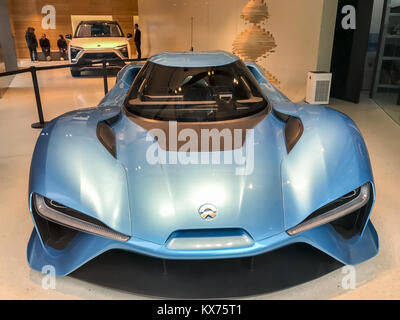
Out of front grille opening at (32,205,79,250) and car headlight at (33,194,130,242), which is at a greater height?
car headlight at (33,194,130,242)

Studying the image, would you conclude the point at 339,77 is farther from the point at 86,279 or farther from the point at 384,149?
the point at 86,279

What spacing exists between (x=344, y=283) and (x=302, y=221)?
1.51 feet

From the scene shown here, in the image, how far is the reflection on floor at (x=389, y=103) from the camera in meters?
5.00

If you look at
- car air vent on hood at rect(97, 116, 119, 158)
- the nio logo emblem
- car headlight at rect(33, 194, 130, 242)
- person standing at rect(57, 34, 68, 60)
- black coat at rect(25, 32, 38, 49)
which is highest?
car air vent on hood at rect(97, 116, 119, 158)

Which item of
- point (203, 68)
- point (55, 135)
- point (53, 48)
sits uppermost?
point (203, 68)

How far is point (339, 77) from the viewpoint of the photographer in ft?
20.5

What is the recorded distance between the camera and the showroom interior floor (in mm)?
1682

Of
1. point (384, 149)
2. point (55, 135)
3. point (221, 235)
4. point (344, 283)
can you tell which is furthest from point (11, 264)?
point (384, 149)

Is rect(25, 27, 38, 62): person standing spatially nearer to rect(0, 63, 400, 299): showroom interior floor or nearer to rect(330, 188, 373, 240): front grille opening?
rect(0, 63, 400, 299): showroom interior floor

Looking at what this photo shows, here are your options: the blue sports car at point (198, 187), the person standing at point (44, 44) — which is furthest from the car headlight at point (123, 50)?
the person standing at point (44, 44)

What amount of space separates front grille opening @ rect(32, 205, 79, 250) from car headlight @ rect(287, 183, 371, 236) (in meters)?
1.04

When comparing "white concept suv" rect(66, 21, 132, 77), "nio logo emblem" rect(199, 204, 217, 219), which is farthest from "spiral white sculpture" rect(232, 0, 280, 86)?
"nio logo emblem" rect(199, 204, 217, 219)

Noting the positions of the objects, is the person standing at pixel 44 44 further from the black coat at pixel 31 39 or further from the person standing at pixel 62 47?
the black coat at pixel 31 39

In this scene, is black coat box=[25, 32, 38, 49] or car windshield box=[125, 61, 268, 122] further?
black coat box=[25, 32, 38, 49]
